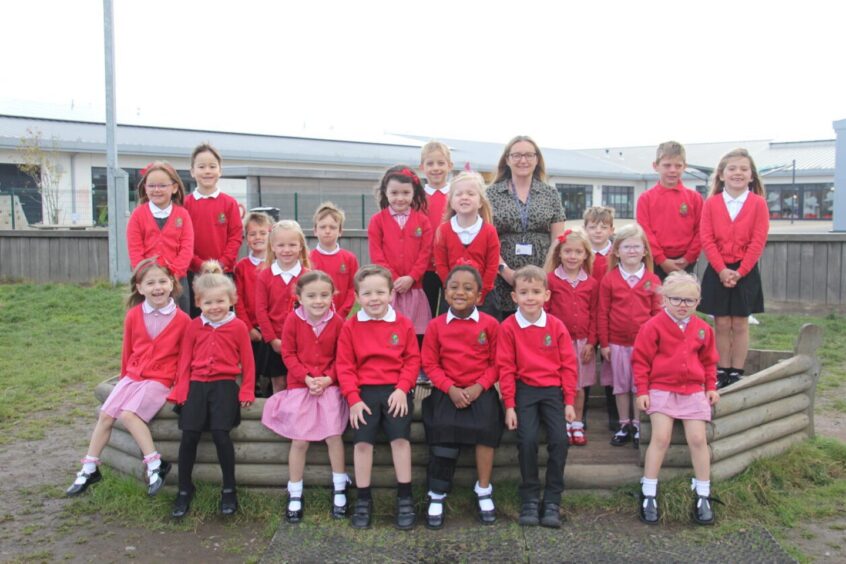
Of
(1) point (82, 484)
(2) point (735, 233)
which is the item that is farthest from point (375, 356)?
(2) point (735, 233)

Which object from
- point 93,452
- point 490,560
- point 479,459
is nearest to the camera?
point 490,560

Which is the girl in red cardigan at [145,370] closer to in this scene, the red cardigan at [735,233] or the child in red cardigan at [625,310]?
the child in red cardigan at [625,310]

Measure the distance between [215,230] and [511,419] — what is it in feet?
9.31

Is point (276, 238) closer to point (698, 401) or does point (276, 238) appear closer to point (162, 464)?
point (162, 464)

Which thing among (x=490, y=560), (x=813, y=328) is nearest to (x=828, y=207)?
(x=813, y=328)

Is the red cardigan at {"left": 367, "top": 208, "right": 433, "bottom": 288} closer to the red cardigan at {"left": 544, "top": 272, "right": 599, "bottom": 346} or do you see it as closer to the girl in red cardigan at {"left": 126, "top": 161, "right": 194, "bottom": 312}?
the red cardigan at {"left": 544, "top": 272, "right": 599, "bottom": 346}

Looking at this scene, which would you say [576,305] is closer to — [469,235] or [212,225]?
[469,235]

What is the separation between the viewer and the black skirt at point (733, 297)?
549cm

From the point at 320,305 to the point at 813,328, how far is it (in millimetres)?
3351

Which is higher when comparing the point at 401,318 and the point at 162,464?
the point at 401,318

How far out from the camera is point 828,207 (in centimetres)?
4131

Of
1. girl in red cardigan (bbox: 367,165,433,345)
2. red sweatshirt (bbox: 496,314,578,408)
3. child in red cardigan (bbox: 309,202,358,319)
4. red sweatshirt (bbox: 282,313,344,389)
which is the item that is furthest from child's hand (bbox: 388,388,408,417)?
child in red cardigan (bbox: 309,202,358,319)

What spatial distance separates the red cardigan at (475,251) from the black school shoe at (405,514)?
56.5 inches

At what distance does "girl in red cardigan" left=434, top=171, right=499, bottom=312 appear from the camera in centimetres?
501
